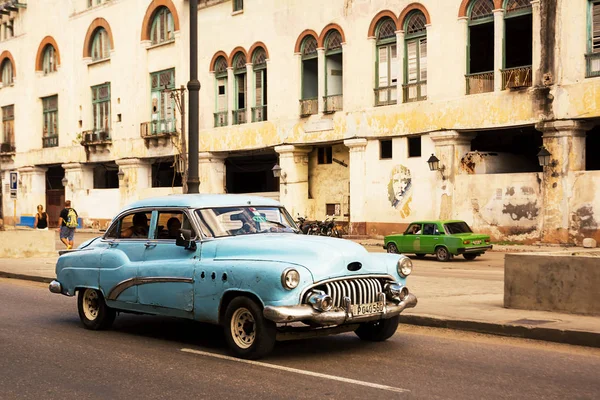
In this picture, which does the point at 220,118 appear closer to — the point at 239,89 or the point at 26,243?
the point at 239,89

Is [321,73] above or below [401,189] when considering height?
above

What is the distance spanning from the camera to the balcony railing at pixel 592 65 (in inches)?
1145

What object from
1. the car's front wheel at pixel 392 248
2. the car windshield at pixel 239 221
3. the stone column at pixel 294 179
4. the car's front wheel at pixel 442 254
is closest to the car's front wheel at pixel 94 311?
the car windshield at pixel 239 221

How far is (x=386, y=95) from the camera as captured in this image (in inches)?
1438

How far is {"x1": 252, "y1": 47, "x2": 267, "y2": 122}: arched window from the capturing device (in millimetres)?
42719

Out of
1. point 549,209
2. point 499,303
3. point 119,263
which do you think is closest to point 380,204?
point 549,209

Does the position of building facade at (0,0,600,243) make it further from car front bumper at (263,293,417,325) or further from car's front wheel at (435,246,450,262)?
car front bumper at (263,293,417,325)

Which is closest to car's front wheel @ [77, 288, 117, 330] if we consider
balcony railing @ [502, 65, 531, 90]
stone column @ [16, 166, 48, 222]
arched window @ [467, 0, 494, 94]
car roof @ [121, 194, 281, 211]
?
car roof @ [121, 194, 281, 211]

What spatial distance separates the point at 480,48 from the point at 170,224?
25.8m

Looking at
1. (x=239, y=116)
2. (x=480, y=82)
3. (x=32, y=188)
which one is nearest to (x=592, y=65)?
(x=480, y=82)

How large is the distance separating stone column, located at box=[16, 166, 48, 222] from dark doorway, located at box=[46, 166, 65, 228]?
1.64 ft

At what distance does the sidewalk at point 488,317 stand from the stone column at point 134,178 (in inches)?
1434

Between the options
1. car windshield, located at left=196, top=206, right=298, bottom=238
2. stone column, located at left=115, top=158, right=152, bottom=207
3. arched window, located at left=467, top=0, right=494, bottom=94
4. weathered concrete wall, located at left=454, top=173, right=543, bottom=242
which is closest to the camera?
car windshield, located at left=196, top=206, right=298, bottom=238

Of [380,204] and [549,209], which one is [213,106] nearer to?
[380,204]
